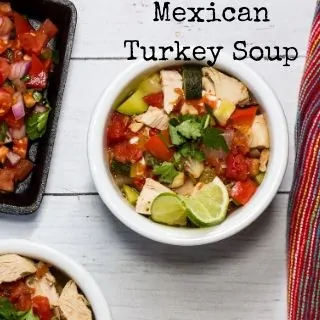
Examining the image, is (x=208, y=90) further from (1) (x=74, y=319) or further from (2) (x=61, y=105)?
(1) (x=74, y=319)

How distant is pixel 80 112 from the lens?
1703 millimetres

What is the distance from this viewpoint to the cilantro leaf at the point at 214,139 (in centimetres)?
154

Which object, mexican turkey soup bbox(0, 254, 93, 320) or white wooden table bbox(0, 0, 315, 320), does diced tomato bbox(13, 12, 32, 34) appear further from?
mexican turkey soup bbox(0, 254, 93, 320)

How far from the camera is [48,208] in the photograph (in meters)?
1.71

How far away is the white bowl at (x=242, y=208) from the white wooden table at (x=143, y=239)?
16cm

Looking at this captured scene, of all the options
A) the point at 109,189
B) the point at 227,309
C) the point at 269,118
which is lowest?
the point at 227,309

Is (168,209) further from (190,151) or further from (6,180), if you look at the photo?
(6,180)

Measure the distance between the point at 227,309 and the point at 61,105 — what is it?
20.7 inches

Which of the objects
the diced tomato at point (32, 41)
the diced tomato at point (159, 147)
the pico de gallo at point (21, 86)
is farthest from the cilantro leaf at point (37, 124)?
the diced tomato at point (159, 147)

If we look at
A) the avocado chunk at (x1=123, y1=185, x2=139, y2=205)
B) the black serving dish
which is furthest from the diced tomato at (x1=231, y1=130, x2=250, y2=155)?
the black serving dish

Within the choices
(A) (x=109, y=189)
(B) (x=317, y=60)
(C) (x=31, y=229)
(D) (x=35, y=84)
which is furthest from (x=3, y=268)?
(B) (x=317, y=60)

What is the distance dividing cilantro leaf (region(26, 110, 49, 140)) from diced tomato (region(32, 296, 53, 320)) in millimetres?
319

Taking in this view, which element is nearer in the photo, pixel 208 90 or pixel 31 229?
pixel 208 90

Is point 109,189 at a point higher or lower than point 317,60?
lower
